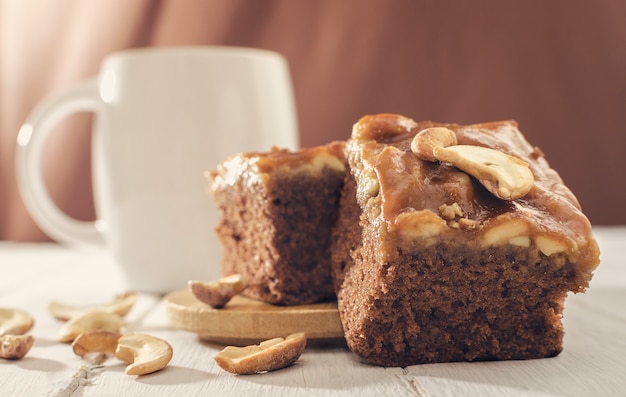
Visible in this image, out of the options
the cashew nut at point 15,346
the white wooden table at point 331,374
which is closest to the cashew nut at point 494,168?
the white wooden table at point 331,374

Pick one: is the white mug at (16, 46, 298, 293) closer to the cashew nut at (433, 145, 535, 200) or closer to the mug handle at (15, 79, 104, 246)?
the mug handle at (15, 79, 104, 246)

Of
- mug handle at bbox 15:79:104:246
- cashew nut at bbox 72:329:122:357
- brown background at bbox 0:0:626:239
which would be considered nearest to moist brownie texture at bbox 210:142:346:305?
cashew nut at bbox 72:329:122:357

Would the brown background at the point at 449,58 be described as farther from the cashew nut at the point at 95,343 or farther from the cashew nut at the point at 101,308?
the cashew nut at the point at 95,343

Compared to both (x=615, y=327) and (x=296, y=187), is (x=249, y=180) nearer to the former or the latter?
(x=296, y=187)

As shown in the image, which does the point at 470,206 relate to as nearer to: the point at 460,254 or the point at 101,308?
the point at 460,254

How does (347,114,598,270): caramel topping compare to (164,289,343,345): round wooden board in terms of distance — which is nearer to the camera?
(347,114,598,270): caramel topping

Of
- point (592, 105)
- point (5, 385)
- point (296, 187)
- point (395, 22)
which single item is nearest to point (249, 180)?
point (296, 187)
